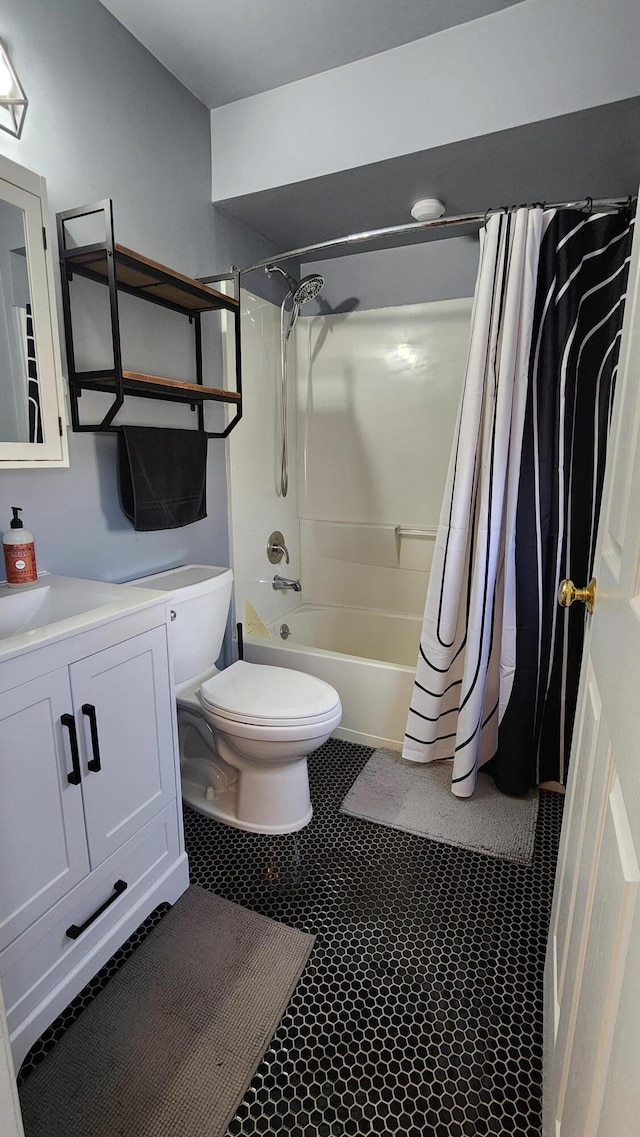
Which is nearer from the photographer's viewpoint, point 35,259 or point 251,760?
point 35,259

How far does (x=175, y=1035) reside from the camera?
45.2 inches

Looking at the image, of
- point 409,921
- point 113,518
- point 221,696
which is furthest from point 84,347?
point 409,921

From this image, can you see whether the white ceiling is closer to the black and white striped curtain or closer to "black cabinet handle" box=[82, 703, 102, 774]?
the black and white striped curtain

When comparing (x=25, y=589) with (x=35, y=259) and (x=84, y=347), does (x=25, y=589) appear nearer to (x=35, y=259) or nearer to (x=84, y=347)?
(x=84, y=347)

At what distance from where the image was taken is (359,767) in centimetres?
213

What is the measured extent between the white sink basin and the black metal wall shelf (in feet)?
1.59

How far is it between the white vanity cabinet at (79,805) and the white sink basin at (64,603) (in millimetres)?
33

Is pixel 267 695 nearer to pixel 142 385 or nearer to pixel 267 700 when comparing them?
pixel 267 700

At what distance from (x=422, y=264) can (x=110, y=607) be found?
2196mm

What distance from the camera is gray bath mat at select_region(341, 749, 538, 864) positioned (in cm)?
172

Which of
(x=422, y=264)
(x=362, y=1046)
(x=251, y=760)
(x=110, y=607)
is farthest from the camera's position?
(x=422, y=264)

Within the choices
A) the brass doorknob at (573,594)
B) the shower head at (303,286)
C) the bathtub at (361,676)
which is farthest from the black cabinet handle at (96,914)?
the shower head at (303,286)

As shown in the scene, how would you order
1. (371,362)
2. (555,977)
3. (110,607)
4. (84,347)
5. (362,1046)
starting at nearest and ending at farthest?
(555,977)
(362,1046)
(110,607)
(84,347)
(371,362)

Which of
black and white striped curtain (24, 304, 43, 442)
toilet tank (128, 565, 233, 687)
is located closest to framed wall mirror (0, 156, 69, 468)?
black and white striped curtain (24, 304, 43, 442)
